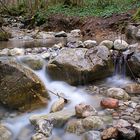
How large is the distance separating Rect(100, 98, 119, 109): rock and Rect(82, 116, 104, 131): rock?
0.58 m

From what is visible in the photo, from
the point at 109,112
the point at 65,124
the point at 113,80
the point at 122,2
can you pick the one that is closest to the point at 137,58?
the point at 113,80

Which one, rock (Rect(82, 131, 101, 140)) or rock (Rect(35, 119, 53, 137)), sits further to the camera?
rock (Rect(35, 119, 53, 137))

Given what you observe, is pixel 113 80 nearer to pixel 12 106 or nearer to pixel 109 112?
pixel 109 112

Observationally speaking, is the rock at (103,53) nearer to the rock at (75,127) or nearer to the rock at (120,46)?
the rock at (120,46)

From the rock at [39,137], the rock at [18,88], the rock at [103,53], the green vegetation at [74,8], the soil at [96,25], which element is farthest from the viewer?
the green vegetation at [74,8]

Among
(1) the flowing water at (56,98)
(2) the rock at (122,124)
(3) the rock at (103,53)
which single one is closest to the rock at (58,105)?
(1) the flowing water at (56,98)

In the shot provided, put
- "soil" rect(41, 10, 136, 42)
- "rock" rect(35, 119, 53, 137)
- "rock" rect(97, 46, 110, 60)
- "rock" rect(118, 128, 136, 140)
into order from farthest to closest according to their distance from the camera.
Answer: "soil" rect(41, 10, 136, 42), "rock" rect(97, 46, 110, 60), "rock" rect(35, 119, 53, 137), "rock" rect(118, 128, 136, 140)

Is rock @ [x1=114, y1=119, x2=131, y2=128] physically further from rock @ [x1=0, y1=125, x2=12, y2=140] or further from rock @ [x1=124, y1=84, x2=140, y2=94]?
rock @ [x1=0, y1=125, x2=12, y2=140]

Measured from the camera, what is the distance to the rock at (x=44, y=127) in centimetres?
443

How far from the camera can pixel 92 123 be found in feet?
14.8

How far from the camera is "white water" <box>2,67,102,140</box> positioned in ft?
15.2

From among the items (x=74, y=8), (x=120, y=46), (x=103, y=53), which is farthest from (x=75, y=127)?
(x=74, y=8)

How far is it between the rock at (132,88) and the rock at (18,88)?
1585mm

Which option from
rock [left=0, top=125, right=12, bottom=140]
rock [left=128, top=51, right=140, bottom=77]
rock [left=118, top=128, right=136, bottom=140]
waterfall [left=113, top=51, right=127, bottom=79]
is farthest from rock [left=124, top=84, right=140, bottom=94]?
rock [left=0, top=125, right=12, bottom=140]
